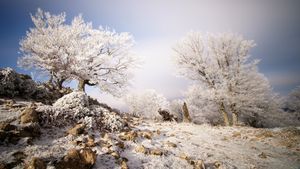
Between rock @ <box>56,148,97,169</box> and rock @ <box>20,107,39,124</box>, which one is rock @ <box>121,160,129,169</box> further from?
rock @ <box>20,107,39,124</box>

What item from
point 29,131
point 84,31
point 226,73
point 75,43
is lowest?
point 29,131

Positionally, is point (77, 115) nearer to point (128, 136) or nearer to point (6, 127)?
point (128, 136)

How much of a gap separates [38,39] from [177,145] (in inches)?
532

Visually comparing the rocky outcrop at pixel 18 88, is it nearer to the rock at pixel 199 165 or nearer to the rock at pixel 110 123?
the rock at pixel 110 123

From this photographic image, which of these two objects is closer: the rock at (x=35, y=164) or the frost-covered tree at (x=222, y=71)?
the rock at (x=35, y=164)

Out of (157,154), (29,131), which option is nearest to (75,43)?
(29,131)

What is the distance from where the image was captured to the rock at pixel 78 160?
349 centimetres

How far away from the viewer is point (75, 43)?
14578mm

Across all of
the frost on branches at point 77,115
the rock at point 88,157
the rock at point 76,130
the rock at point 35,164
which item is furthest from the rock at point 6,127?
the rock at point 88,157

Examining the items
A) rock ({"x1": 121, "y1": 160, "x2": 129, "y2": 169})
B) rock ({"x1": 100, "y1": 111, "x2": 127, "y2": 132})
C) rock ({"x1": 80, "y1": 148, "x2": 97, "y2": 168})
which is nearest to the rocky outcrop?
rock ({"x1": 100, "y1": 111, "x2": 127, "y2": 132})

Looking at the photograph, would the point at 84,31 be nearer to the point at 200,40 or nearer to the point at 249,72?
the point at 200,40

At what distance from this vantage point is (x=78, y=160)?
3.63 metres

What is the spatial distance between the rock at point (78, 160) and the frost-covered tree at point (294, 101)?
43465mm

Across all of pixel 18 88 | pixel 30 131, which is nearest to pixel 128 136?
pixel 30 131
